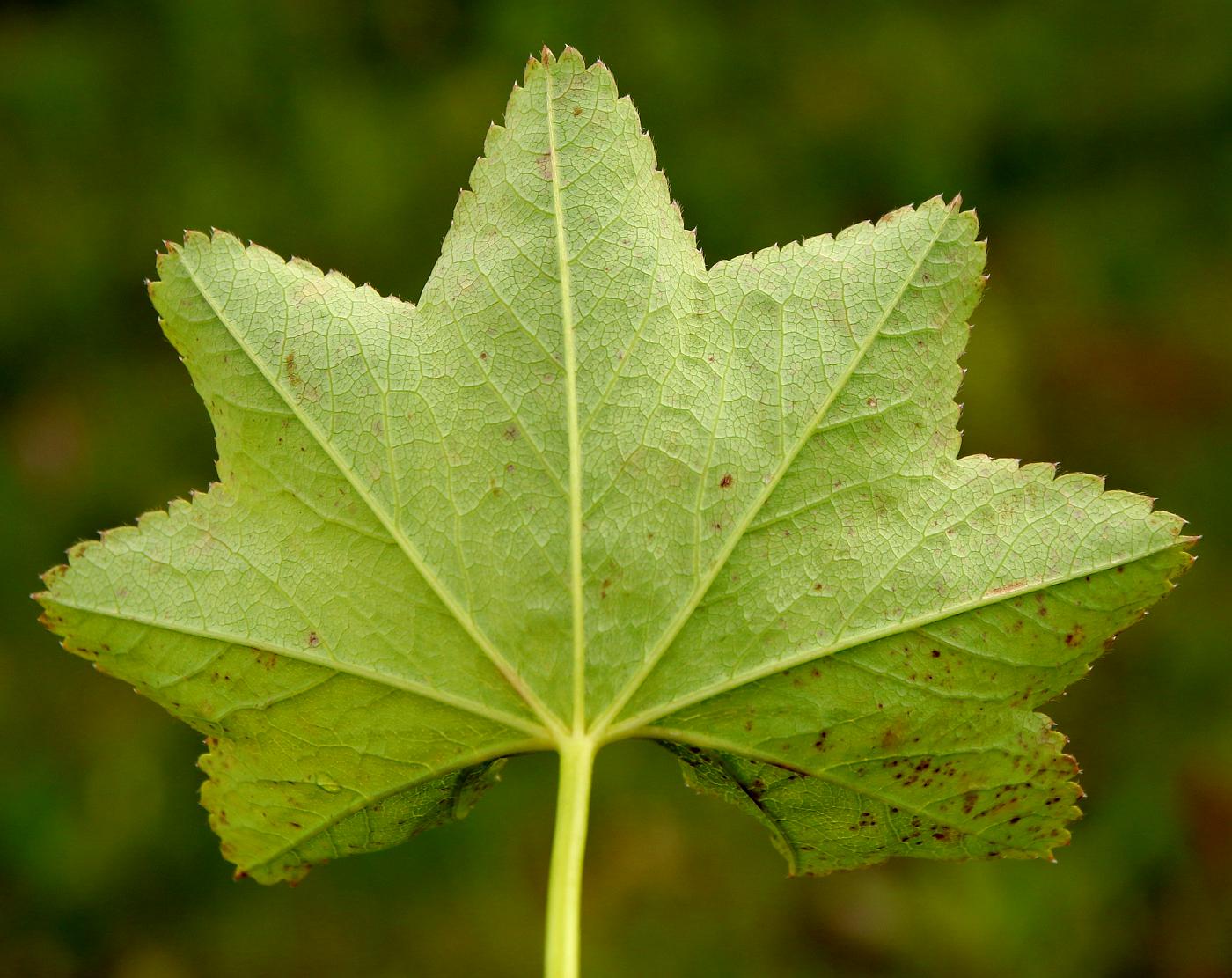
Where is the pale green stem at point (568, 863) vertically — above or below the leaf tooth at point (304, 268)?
below

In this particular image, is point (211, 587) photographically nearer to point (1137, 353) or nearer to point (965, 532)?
point (965, 532)

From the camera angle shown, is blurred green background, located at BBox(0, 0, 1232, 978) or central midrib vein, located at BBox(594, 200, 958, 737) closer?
central midrib vein, located at BBox(594, 200, 958, 737)

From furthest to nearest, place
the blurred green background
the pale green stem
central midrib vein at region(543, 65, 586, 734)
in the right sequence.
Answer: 1. the blurred green background
2. central midrib vein at region(543, 65, 586, 734)
3. the pale green stem

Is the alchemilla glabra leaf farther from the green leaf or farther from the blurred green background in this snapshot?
the blurred green background

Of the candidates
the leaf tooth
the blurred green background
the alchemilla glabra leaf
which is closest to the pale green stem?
the alchemilla glabra leaf

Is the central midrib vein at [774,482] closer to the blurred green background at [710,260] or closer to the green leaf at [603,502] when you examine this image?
the green leaf at [603,502]

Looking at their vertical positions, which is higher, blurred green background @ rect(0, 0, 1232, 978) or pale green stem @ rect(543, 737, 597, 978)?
blurred green background @ rect(0, 0, 1232, 978)

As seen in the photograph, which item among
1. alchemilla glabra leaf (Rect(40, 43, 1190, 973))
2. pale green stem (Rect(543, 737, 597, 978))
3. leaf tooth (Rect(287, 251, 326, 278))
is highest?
leaf tooth (Rect(287, 251, 326, 278))

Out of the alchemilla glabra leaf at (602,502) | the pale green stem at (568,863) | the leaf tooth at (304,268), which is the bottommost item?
the pale green stem at (568,863)

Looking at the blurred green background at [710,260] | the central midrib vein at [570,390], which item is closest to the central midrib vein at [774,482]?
the central midrib vein at [570,390]
